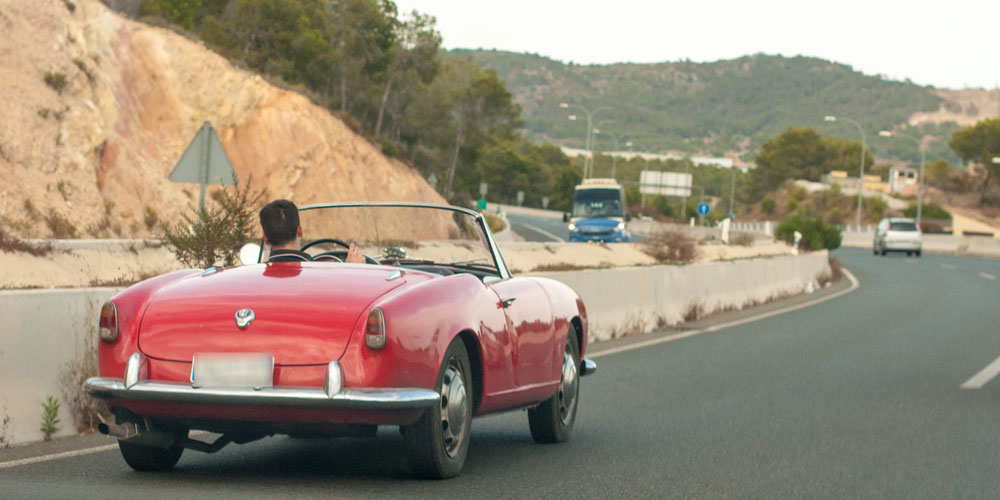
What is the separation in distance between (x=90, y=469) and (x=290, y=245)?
1.45 metres

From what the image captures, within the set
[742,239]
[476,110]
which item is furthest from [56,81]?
[476,110]

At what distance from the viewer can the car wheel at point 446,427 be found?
234 inches

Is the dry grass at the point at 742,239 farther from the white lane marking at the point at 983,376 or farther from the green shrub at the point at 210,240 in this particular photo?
the green shrub at the point at 210,240

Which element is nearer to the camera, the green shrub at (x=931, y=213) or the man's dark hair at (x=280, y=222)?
the man's dark hair at (x=280, y=222)

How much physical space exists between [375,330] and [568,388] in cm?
282

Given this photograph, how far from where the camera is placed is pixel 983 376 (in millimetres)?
13641

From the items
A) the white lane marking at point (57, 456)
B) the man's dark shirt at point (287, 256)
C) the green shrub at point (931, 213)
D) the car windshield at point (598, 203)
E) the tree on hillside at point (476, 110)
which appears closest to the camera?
the man's dark shirt at point (287, 256)

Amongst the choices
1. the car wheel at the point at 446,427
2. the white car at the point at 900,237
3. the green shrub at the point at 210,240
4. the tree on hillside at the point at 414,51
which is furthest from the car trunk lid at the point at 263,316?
the tree on hillside at the point at 414,51

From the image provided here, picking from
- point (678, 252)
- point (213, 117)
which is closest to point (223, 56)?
point (213, 117)

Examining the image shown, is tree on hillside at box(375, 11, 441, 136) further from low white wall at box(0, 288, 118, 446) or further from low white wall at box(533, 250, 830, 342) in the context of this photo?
low white wall at box(0, 288, 118, 446)

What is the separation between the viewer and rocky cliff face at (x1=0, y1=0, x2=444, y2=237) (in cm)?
3319

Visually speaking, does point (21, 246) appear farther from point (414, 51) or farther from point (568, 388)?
point (414, 51)

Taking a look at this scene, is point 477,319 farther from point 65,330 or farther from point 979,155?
point 979,155

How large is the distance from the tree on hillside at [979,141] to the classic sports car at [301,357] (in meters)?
144
